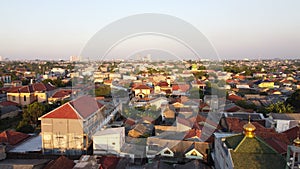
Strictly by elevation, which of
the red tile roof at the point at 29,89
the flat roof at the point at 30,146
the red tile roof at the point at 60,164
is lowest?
the flat roof at the point at 30,146

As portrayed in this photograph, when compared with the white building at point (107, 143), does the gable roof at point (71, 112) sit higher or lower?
higher

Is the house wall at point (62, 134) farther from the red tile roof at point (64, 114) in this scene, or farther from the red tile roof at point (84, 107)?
the red tile roof at point (84, 107)

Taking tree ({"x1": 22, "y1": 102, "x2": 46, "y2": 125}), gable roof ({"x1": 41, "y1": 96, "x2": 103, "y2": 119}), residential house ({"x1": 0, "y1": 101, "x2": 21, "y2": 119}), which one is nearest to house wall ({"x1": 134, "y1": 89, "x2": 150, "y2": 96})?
residential house ({"x1": 0, "y1": 101, "x2": 21, "y2": 119})

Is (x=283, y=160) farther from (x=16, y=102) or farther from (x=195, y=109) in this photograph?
(x=16, y=102)

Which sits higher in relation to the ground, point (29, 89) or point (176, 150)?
point (29, 89)

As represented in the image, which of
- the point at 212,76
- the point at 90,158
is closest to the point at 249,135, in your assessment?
the point at 90,158

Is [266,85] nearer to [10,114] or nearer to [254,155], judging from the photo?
[254,155]

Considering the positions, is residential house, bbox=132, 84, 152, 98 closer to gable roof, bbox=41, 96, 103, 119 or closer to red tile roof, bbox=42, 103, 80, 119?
gable roof, bbox=41, 96, 103, 119

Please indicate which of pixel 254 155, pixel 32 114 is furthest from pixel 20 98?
pixel 254 155

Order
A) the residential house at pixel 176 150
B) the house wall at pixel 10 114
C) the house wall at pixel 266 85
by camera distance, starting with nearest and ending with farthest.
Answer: the residential house at pixel 176 150
the house wall at pixel 10 114
the house wall at pixel 266 85

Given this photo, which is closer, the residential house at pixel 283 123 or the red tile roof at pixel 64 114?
the red tile roof at pixel 64 114

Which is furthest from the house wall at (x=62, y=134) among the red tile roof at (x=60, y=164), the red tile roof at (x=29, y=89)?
the red tile roof at (x=29, y=89)
